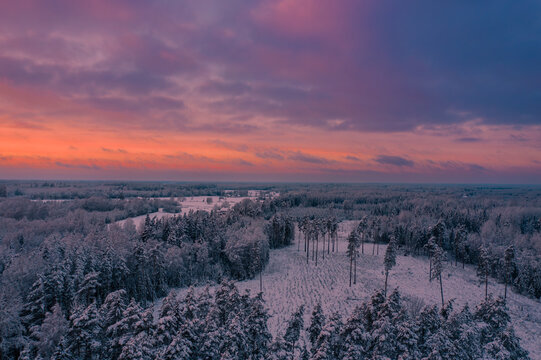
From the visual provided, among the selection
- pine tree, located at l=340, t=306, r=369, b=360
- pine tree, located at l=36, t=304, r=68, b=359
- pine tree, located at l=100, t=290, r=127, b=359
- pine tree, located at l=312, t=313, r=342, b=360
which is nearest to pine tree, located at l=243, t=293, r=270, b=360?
pine tree, located at l=312, t=313, r=342, b=360

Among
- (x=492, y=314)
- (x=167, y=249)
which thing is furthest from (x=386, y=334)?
(x=167, y=249)

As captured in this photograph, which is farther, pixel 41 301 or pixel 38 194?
pixel 38 194

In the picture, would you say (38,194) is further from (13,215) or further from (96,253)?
(96,253)

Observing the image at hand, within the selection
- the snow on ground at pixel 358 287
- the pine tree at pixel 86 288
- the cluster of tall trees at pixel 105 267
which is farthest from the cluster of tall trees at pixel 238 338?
the snow on ground at pixel 358 287

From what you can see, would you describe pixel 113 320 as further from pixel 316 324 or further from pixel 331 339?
pixel 331 339

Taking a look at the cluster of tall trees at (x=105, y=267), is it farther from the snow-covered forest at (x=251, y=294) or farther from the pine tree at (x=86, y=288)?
the snow-covered forest at (x=251, y=294)

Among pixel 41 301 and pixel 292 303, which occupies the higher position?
pixel 41 301

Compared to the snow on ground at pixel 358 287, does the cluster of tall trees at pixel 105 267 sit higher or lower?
higher
